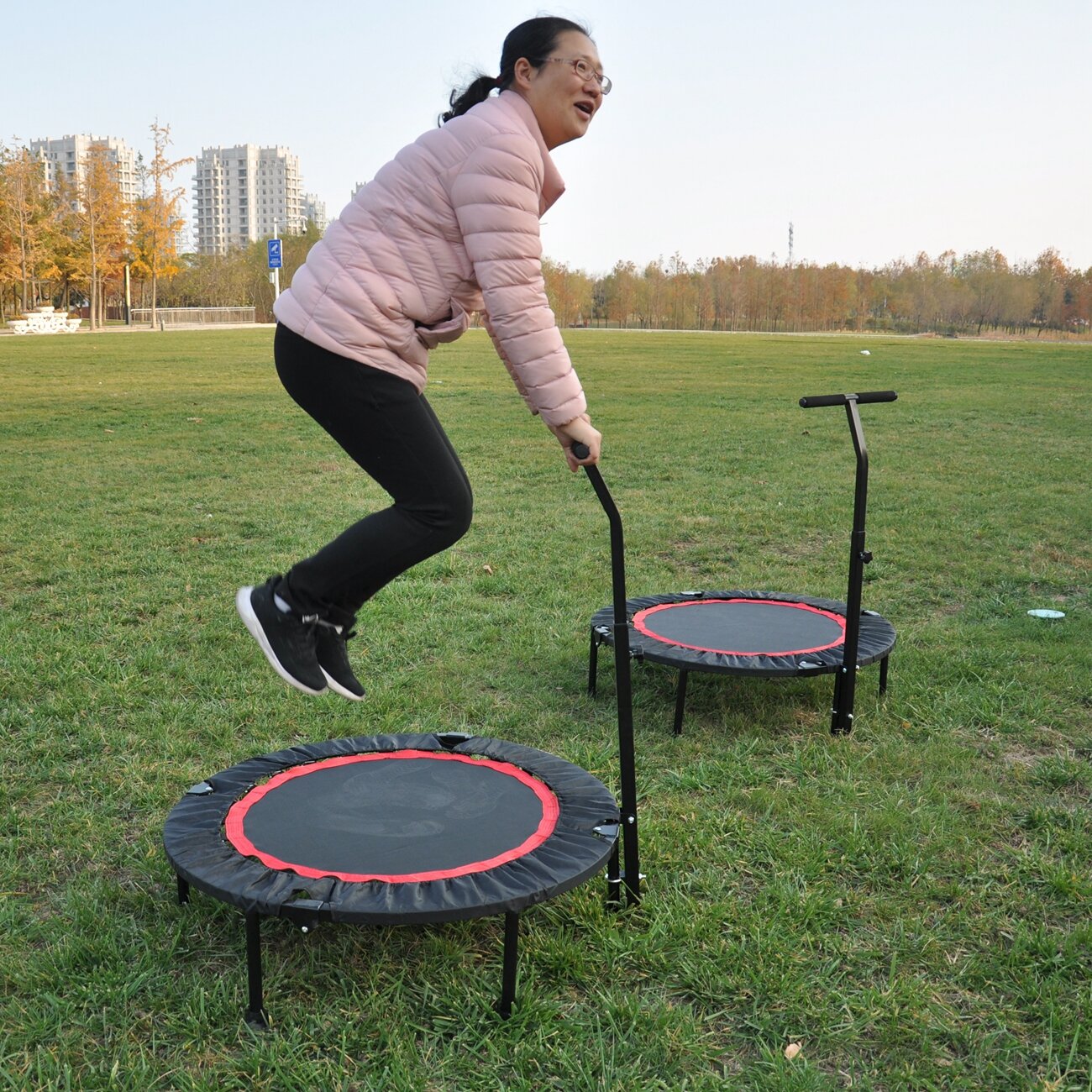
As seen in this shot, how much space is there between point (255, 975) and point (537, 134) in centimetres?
185

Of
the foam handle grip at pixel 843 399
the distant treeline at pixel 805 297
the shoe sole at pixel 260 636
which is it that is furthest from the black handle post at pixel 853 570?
the distant treeline at pixel 805 297

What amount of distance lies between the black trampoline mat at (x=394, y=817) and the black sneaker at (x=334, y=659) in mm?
298

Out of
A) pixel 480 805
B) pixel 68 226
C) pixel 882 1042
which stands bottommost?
pixel 882 1042

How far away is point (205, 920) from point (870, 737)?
7.25ft

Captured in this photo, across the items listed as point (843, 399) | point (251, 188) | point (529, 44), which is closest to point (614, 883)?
point (843, 399)

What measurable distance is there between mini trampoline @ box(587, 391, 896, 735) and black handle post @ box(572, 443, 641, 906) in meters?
0.91

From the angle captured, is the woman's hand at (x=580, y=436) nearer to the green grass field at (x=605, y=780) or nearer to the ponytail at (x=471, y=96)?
the ponytail at (x=471, y=96)

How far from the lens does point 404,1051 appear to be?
82.3 inches

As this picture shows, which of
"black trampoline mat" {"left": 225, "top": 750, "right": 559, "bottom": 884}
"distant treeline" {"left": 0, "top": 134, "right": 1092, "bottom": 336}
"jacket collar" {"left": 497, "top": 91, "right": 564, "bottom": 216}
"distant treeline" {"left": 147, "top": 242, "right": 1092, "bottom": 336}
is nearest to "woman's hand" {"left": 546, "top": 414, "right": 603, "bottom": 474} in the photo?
"jacket collar" {"left": 497, "top": 91, "right": 564, "bottom": 216}

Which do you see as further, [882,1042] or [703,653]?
[703,653]

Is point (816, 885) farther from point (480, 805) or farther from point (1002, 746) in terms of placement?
point (1002, 746)

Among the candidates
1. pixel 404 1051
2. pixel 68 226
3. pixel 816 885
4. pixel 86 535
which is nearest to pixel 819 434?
pixel 86 535

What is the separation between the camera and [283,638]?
257 centimetres

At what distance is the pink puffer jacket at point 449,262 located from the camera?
227cm
